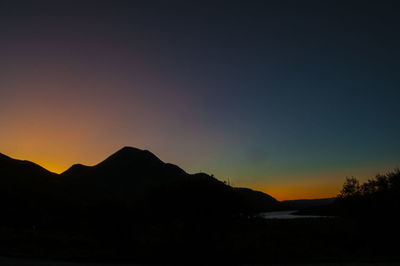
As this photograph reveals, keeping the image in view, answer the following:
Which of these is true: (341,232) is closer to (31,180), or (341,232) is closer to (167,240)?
(167,240)

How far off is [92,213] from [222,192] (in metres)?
15.1

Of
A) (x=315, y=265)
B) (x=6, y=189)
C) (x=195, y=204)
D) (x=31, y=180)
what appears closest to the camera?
(x=315, y=265)

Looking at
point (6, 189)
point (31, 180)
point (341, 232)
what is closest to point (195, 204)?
point (341, 232)

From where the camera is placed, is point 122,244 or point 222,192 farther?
point 122,244

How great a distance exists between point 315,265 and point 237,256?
19.4 feet

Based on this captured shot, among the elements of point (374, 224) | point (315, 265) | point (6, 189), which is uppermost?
point (6, 189)

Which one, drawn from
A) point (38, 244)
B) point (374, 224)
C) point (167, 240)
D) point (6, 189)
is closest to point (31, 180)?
point (6, 189)

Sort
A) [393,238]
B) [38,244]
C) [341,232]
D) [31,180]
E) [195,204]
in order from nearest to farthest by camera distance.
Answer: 1. [195,204]
2. [393,238]
3. [38,244]
4. [341,232]
5. [31,180]

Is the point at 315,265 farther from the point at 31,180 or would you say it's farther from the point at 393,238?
the point at 31,180

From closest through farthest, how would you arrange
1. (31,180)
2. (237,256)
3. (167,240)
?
1. (237,256)
2. (167,240)
3. (31,180)

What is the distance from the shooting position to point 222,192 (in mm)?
24172

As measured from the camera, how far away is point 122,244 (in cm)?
2945

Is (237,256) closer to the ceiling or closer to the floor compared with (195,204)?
closer to the floor

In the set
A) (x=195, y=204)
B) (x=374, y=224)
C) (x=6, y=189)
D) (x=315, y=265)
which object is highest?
(x=6, y=189)
